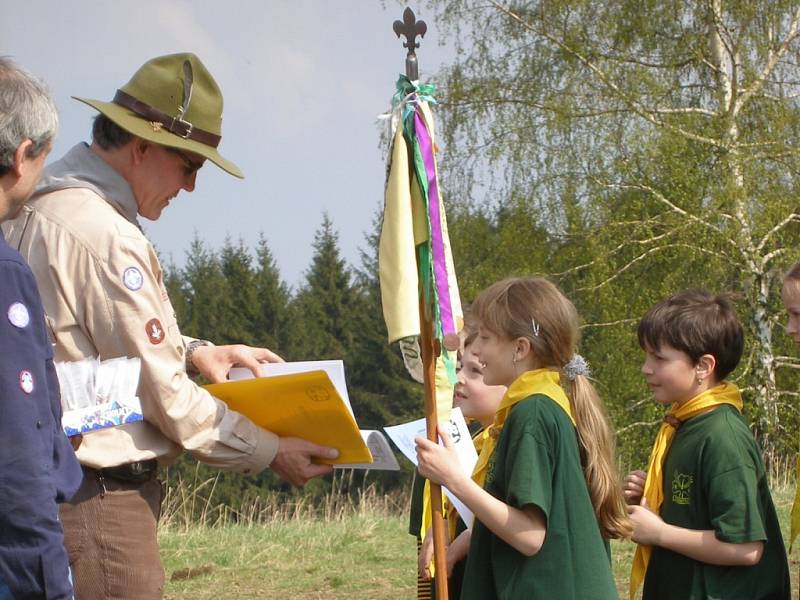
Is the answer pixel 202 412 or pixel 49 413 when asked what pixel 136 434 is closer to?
pixel 202 412

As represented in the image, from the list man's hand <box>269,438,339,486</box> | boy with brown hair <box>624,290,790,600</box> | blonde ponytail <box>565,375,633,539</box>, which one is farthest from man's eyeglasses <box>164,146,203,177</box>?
boy with brown hair <box>624,290,790,600</box>

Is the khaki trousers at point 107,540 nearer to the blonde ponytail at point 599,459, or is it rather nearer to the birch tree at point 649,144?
the blonde ponytail at point 599,459

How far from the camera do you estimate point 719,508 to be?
3.48 metres

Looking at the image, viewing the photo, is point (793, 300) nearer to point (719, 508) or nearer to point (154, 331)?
point (719, 508)

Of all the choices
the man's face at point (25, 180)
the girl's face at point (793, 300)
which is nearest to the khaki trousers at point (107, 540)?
the man's face at point (25, 180)

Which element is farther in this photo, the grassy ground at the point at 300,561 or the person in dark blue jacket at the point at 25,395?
the grassy ground at the point at 300,561

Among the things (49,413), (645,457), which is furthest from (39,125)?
(645,457)

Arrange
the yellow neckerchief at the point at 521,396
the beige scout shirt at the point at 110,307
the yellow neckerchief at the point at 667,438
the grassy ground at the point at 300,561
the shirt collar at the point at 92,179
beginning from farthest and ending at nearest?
the grassy ground at the point at 300,561 < the yellow neckerchief at the point at 667,438 < the yellow neckerchief at the point at 521,396 < the shirt collar at the point at 92,179 < the beige scout shirt at the point at 110,307

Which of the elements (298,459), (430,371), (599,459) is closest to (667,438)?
(599,459)

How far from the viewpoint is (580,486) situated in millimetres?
3174

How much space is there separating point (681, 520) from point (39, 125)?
7.67 feet

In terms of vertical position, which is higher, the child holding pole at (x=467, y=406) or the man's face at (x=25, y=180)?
the man's face at (x=25, y=180)

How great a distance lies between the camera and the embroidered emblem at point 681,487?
360 centimetres

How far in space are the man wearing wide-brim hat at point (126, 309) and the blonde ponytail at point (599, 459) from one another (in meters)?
0.93
